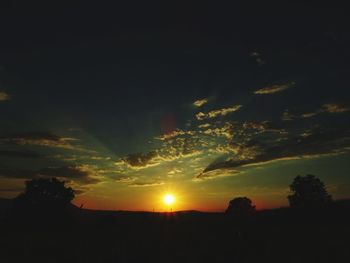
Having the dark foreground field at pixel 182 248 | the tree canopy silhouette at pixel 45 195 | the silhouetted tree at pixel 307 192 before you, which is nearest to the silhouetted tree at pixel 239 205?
the silhouetted tree at pixel 307 192

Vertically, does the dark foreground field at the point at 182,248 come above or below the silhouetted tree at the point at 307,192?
below

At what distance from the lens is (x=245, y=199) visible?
108m

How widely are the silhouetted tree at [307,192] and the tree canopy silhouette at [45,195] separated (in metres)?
49.5

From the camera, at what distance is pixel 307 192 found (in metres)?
87.4

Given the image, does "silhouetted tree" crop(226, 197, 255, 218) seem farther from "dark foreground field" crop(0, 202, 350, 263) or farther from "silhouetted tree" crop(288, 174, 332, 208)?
"dark foreground field" crop(0, 202, 350, 263)

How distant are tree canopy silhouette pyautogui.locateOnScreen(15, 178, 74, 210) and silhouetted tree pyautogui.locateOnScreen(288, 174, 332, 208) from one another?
1950 inches

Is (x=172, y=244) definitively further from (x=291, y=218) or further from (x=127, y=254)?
(x=291, y=218)

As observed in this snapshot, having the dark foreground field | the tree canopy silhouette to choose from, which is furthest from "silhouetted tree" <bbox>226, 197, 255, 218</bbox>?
the dark foreground field

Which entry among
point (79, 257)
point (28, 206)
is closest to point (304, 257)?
point (79, 257)

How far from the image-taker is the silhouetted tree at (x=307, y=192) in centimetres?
Result: 8650

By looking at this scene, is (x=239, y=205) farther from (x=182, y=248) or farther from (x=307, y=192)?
(x=182, y=248)

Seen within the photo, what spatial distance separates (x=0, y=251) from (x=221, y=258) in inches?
599

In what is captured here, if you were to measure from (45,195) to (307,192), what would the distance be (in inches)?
2238

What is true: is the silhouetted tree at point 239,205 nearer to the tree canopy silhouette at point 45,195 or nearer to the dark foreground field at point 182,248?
the tree canopy silhouette at point 45,195
